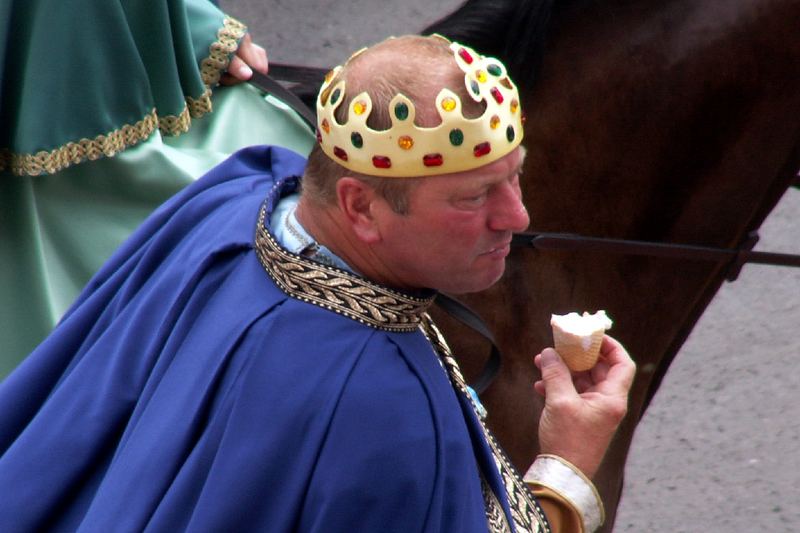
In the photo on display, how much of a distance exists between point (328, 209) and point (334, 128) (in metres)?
0.09

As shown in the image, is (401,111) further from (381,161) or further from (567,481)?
(567,481)

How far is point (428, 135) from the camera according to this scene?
117 cm

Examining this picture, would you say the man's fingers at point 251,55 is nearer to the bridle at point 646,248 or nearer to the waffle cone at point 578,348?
the bridle at point 646,248

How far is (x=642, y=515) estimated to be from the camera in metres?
3.15

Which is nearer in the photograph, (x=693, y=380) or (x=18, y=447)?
(x=18, y=447)

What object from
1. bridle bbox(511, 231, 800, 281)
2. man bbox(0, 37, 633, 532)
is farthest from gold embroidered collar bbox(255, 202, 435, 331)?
bridle bbox(511, 231, 800, 281)

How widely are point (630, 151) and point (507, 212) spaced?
2.55ft

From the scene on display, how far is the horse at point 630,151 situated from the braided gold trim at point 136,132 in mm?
437

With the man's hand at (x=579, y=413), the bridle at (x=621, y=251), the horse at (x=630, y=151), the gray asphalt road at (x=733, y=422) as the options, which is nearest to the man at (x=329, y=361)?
the man's hand at (x=579, y=413)

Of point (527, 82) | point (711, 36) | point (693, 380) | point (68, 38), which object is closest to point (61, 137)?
point (68, 38)

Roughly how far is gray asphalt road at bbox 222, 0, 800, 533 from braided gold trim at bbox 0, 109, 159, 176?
1.68m

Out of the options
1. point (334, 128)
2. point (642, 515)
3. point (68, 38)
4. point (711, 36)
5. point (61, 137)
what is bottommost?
point (642, 515)

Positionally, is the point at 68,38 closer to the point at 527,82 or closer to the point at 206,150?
the point at 206,150

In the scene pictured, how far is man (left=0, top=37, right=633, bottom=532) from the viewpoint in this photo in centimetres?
117
